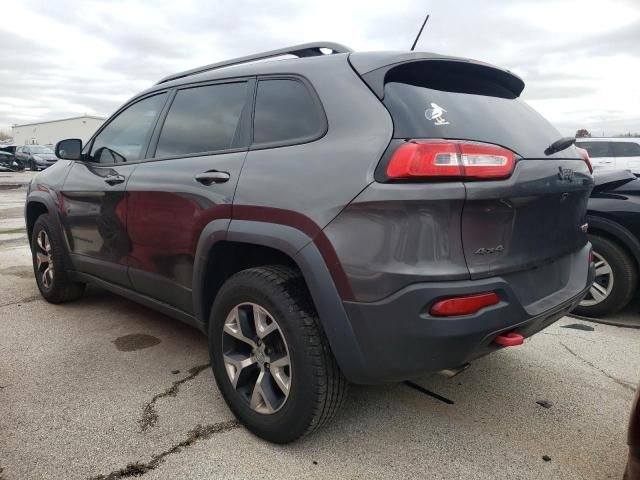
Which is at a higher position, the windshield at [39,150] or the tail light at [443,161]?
the tail light at [443,161]

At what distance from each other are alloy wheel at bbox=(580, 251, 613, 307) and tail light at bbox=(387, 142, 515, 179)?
8.52 ft

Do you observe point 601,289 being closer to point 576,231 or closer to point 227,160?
point 576,231

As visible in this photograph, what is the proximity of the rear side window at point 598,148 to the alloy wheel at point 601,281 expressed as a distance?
27.3 ft

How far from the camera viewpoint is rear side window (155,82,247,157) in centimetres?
262

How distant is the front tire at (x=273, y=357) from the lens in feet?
6.71

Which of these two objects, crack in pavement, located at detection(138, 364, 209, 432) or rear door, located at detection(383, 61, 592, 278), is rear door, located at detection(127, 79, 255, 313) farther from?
rear door, located at detection(383, 61, 592, 278)

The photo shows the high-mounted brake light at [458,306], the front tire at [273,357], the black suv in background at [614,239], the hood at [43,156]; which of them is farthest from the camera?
the hood at [43,156]

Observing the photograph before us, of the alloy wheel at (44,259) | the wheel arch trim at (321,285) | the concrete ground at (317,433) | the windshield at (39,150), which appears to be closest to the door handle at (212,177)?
the wheel arch trim at (321,285)

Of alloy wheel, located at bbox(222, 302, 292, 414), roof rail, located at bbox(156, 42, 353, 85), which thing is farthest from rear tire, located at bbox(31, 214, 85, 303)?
alloy wheel, located at bbox(222, 302, 292, 414)

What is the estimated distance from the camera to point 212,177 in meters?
2.45

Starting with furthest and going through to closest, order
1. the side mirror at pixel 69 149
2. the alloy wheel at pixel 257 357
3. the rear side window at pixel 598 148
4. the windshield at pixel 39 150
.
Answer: the windshield at pixel 39 150
the rear side window at pixel 598 148
the side mirror at pixel 69 149
the alloy wheel at pixel 257 357

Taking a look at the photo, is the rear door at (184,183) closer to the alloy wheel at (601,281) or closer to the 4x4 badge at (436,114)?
the 4x4 badge at (436,114)

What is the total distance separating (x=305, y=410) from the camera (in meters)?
2.07

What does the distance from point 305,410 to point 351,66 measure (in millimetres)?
1506
